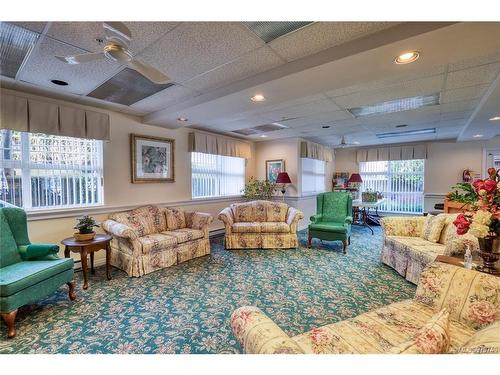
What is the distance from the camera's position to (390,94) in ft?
10.1

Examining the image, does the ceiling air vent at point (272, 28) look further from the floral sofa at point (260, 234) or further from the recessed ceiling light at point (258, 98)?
the floral sofa at point (260, 234)

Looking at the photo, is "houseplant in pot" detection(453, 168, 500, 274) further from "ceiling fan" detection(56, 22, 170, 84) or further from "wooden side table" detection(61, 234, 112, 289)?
"wooden side table" detection(61, 234, 112, 289)

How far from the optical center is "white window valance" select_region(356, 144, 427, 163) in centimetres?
650

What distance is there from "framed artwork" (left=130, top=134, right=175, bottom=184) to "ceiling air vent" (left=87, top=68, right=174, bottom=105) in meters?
0.84

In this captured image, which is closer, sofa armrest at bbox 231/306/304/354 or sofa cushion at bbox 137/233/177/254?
A: sofa armrest at bbox 231/306/304/354

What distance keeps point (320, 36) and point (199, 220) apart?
3.12 meters

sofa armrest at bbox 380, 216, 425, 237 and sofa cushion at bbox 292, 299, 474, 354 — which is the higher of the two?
sofa armrest at bbox 380, 216, 425, 237

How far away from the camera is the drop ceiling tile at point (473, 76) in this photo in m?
2.36

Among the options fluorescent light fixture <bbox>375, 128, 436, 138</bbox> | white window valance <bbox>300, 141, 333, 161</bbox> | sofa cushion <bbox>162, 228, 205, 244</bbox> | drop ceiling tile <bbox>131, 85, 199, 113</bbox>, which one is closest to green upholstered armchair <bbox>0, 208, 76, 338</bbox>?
sofa cushion <bbox>162, 228, 205, 244</bbox>

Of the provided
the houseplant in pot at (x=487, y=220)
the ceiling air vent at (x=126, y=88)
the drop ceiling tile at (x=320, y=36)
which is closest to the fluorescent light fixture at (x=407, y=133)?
the houseplant in pot at (x=487, y=220)

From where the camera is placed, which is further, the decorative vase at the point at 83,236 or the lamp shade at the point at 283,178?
the lamp shade at the point at 283,178

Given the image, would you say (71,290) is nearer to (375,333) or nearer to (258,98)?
(375,333)

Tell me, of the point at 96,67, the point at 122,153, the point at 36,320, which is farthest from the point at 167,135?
the point at 36,320
